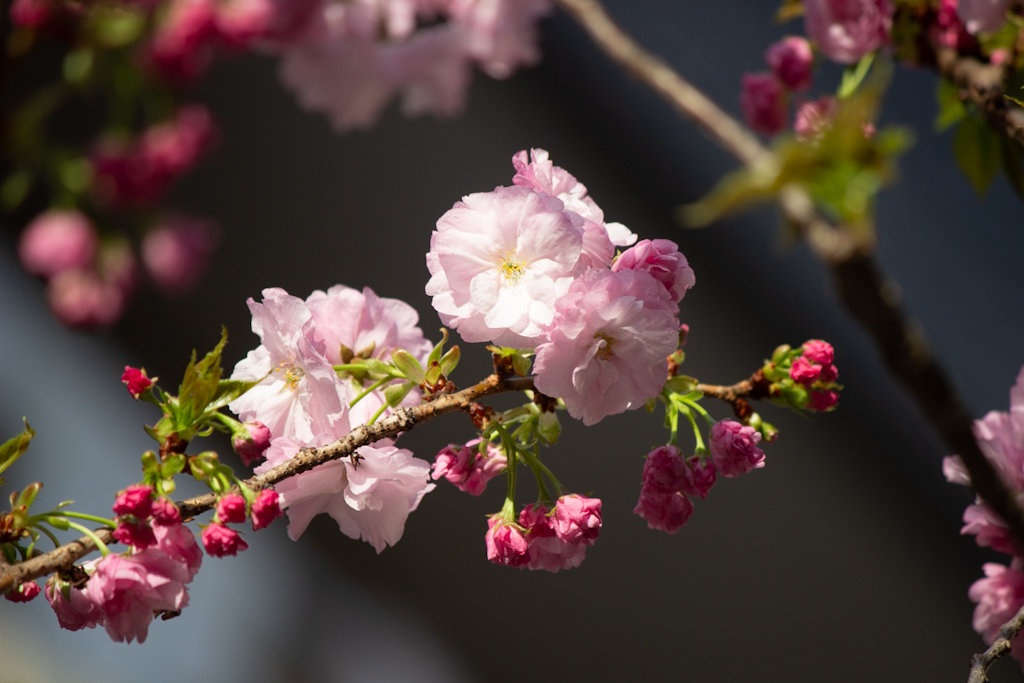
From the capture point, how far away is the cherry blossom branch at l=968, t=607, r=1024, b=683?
17.5 inches

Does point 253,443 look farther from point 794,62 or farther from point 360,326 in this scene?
point 794,62

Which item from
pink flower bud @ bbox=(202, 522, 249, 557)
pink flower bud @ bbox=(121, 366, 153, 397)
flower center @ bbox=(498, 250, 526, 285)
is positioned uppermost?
flower center @ bbox=(498, 250, 526, 285)

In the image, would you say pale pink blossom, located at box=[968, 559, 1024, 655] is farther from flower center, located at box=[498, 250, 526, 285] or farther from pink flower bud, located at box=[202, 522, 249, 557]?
pink flower bud, located at box=[202, 522, 249, 557]

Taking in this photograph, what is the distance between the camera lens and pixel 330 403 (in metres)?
0.46

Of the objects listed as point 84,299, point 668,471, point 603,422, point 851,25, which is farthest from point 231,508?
point 603,422

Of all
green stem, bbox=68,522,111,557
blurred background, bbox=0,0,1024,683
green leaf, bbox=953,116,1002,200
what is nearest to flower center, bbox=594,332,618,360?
green stem, bbox=68,522,111,557

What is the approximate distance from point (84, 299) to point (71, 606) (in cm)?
21

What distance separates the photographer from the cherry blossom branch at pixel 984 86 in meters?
0.49

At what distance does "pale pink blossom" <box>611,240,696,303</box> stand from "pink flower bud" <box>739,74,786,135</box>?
0.39 metres

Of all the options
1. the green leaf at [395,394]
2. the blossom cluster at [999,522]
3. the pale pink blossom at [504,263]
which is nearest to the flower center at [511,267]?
the pale pink blossom at [504,263]

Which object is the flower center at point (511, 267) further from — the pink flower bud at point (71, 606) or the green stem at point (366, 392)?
the pink flower bud at point (71, 606)

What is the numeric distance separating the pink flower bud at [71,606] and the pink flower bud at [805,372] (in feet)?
1.62

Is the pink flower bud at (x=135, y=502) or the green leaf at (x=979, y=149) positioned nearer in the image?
the pink flower bud at (x=135, y=502)

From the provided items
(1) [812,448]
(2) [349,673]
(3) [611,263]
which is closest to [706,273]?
(1) [812,448]
